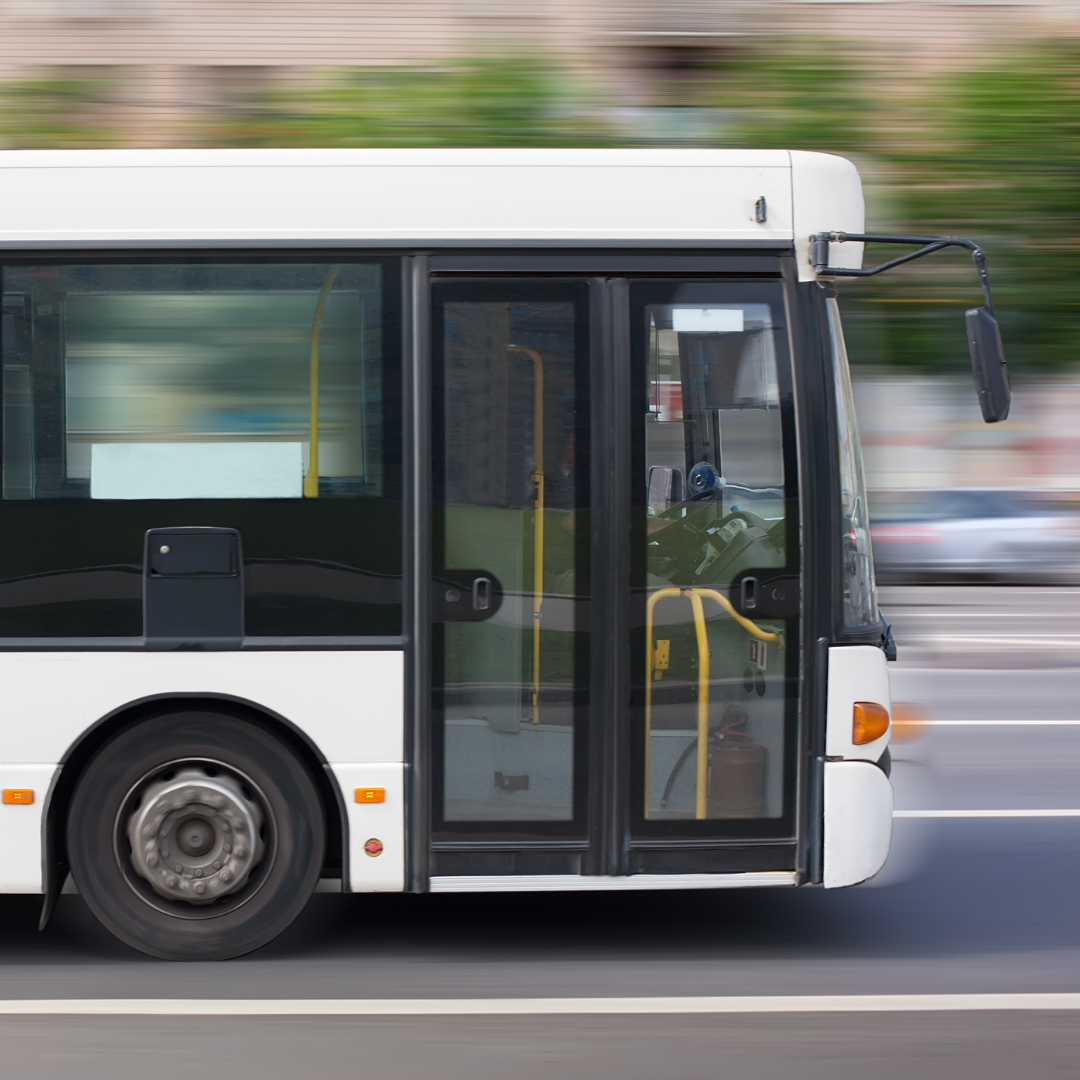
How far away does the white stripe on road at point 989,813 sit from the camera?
7.56 meters

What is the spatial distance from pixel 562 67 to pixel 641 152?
839 cm

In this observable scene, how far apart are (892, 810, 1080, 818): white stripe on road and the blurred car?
42.5ft

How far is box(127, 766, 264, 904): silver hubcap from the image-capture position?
16.6 ft

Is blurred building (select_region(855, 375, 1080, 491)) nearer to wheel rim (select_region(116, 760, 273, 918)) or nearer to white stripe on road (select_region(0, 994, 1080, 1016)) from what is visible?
white stripe on road (select_region(0, 994, 1080, 1016))

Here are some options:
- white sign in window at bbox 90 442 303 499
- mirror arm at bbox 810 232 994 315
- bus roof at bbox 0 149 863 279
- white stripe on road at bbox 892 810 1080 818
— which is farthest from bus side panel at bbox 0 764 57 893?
white stripe on road at bbox 892 810 1080 818

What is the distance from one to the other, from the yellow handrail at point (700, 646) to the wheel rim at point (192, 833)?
138cm

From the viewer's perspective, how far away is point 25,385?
497cm

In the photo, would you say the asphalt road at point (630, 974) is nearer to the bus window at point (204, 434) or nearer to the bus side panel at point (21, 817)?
the bus side panel at point (21, 817)


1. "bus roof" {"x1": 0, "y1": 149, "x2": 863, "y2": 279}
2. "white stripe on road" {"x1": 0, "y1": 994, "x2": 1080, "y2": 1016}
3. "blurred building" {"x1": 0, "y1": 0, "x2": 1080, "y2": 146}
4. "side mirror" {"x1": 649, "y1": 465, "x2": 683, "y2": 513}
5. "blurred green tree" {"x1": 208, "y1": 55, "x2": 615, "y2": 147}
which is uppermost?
"blurred building" {"x1": 0, "y1": 0, "x2": 1080, "y2": 146}

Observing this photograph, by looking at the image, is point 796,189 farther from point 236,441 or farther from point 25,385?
point 25,385

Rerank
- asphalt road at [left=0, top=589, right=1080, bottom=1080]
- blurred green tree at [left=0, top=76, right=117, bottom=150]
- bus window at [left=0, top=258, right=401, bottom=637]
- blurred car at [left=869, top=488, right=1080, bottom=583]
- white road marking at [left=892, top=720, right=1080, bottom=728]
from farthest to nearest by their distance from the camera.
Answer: blurred car at [left=869, top=488, right=1080, bottom=583] → blurred green tree at [left=0, top=76, right=117, bottom=150] → white road marking at [left=892, top=720, right=1080, bottom=728] → bus window at [left=0, top=258, right=401, bottom=637] → asphalt road at [left=0, top=589, right=1080, bottom=1080]

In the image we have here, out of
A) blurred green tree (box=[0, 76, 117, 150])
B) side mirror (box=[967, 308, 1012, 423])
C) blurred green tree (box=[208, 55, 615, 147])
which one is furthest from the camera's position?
blurred green tree (box=[0, 76, 117, 150])

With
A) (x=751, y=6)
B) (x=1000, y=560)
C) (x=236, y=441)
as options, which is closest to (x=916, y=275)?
(x=751, y=6)

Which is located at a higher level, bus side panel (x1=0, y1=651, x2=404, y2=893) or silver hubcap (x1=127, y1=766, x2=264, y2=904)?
bus side panel (x1=0, y1=651, x2=404, y2=893)
